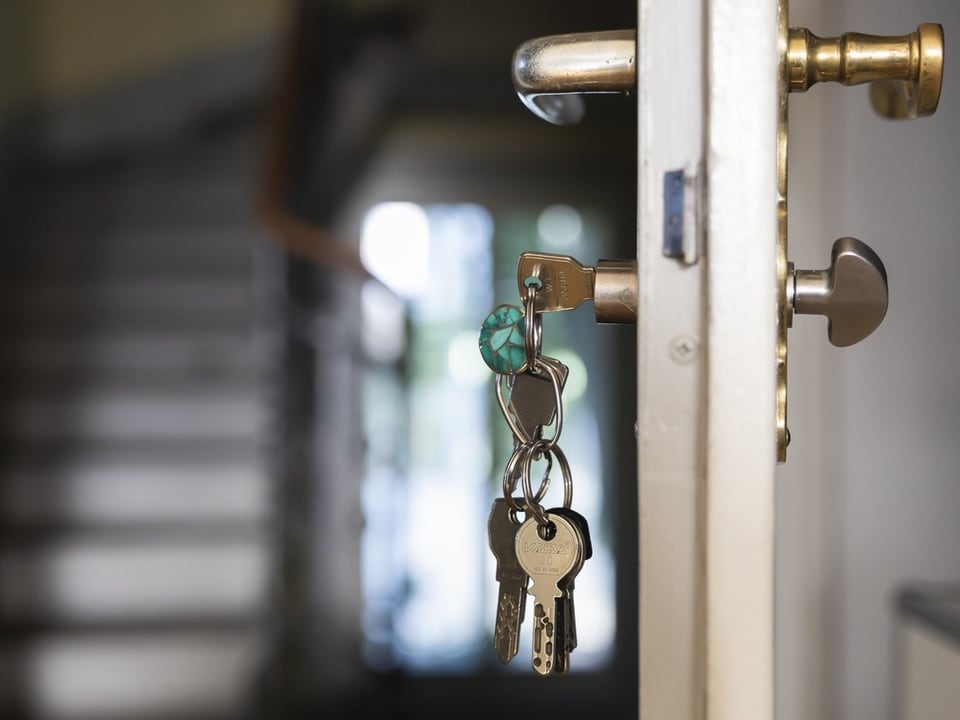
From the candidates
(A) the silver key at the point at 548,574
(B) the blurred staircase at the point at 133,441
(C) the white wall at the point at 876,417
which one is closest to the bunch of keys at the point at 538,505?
(A) the silver key at the point at 548,574

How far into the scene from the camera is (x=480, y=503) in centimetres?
405

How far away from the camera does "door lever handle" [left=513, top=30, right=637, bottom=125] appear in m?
0.39

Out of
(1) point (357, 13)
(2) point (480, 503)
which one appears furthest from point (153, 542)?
(1) point (357, 13)

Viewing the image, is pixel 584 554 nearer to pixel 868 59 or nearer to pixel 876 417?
pixel 868 59

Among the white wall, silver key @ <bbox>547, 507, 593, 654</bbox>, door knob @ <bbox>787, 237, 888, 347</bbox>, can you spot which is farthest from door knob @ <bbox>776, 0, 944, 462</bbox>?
the white wall

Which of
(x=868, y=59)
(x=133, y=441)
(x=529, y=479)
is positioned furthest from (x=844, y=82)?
(x=133, y=441)

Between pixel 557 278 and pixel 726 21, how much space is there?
0.13 meters

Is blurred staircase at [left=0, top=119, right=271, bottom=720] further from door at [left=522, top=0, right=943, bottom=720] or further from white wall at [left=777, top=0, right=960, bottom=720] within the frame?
door at [left=522, top=0, right=943, bottom=720]

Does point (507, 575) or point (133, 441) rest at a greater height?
point (507, 575)

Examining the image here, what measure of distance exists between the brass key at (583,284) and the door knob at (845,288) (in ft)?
0.23

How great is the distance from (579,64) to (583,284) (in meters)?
0.10

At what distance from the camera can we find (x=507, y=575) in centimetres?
47

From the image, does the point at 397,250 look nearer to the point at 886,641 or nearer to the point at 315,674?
the point at 315,674

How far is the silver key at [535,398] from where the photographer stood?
0.46 metres
